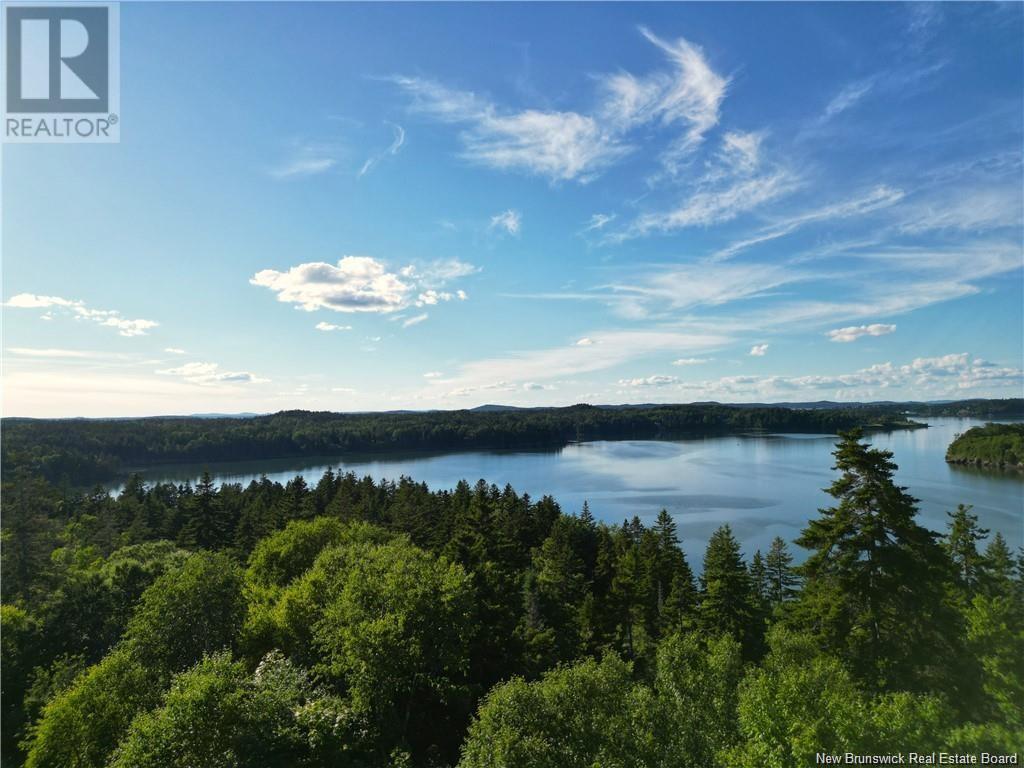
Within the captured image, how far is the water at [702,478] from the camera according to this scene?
2270 inches

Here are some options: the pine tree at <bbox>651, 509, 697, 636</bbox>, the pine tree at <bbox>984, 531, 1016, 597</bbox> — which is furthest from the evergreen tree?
the pine tree at <bbox>984, 531, 1016, 597</bbox>

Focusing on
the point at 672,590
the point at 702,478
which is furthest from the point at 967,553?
the point at 702,478

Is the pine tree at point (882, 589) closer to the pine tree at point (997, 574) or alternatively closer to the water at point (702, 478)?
the pine tree at point (997, 574)

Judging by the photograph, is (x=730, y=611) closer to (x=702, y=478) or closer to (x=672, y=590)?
(x=672, y=590)

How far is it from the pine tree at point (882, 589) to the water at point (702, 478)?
29456 millimetres

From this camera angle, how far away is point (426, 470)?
A: 361ft

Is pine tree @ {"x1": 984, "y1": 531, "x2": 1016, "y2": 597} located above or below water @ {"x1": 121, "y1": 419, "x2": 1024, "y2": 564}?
above

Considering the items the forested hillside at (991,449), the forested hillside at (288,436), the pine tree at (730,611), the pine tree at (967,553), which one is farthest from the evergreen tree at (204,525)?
the forested hillside at (991,449)

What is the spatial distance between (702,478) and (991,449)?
53055 mm

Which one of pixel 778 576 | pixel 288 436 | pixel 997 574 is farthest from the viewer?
pixel 288 436

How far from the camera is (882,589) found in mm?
14484

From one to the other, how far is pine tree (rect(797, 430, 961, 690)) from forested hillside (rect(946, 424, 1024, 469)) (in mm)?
105964

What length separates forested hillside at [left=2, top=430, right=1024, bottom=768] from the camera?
34.0 feet

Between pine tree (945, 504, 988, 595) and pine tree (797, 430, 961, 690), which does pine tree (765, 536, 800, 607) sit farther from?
pine tree (797, 430, 961, 690)
